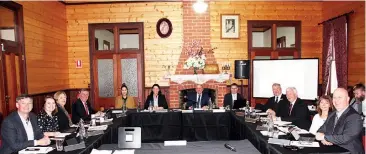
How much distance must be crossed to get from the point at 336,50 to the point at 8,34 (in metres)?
6.78

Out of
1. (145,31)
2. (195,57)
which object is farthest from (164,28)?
(195,57)

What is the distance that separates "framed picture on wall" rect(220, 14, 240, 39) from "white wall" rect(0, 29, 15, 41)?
462 centimetres

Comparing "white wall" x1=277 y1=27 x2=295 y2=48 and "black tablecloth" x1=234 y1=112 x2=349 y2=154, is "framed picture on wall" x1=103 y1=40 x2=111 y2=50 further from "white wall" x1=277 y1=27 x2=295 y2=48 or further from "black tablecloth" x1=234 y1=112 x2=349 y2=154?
"black tablecloth" x1=234 y1=112 x2=349 y2=154

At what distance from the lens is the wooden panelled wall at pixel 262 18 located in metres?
6.85

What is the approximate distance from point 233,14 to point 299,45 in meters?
1.97

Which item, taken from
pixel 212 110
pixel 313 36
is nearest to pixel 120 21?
pixel 212 110

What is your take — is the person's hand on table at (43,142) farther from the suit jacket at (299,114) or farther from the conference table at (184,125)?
the suit jacket at (299,114)

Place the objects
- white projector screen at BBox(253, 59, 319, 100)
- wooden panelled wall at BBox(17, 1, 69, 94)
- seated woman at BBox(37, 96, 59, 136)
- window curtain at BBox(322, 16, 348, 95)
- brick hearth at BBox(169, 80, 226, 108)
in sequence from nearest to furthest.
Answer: seated woman at BBox(37, 96, 59, 136), wooden panelled wall at BBox(17, 1, 69, 94), window curtain at BBox(322, 16, 348, 95), white projector screen at BBox(253, 59, 319, 100), brick hearth at BBox(169, 80, 226, 108)

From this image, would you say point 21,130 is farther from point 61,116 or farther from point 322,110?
point 322,110

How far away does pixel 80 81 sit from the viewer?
279 inches

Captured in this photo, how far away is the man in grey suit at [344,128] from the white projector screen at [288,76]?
3758 millimetres

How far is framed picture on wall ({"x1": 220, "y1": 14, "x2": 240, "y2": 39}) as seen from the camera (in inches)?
269

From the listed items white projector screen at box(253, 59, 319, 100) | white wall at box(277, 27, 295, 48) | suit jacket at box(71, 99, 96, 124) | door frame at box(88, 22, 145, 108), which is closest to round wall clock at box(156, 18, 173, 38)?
door frame at box(88, 22, 145, 108)

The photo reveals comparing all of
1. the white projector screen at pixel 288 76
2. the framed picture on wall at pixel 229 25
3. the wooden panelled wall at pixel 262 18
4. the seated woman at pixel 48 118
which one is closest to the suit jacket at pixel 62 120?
the seated woman at pixel 48 118
